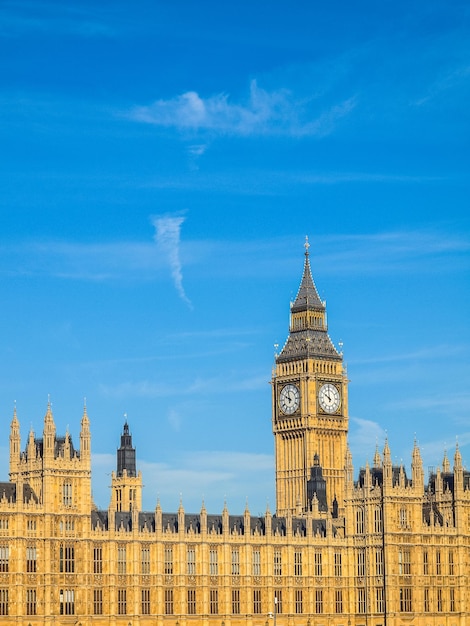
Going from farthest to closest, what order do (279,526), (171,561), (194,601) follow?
(279,526)
(194,601)
(171,561)

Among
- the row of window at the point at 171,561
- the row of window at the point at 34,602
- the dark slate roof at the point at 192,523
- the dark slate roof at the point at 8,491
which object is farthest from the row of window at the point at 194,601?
the dark slate roof at the point at 8,491

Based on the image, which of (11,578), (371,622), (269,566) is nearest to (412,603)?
(371,622)

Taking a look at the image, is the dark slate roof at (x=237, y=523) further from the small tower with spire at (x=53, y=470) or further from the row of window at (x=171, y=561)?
the small tower with spire at (x=53, y=470)

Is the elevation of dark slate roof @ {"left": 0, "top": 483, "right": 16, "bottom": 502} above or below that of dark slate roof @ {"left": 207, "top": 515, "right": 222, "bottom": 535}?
above

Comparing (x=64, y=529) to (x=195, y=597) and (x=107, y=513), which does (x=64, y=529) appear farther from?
(x=195, y=597)

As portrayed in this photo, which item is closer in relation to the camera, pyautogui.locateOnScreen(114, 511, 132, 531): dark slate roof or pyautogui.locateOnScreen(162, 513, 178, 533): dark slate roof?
pyautogui.locateOnScreen(114, 511, 132, 531): dark slate roof

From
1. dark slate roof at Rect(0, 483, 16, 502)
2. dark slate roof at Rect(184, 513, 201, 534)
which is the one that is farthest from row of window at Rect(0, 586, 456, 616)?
dark slate roof at Rect(0, 483, 16, 502)

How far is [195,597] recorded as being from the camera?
606 feet

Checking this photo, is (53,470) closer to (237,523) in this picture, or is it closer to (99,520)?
(99,520)

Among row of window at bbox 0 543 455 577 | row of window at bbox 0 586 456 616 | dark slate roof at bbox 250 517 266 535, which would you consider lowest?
row of window at bbox 0 586 456 616

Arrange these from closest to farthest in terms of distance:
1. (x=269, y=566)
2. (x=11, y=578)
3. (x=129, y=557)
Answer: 1. (x=11, y=578)
2. (x=129, y=557)
3. (x=269, y=566)

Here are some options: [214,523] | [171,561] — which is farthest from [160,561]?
[214,523]

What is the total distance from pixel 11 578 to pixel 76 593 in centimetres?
868

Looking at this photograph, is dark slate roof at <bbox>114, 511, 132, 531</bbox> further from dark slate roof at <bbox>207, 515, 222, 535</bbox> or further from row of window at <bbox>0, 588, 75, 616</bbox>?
row of window at <bbox>0, 588, 75, 616</bbox>
